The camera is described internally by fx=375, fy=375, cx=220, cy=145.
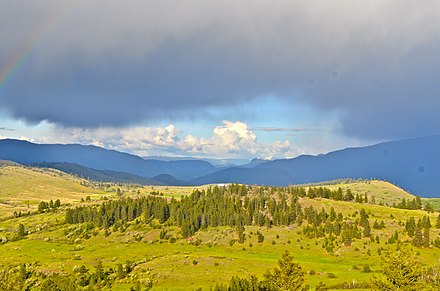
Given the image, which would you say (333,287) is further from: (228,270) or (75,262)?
(75,262)

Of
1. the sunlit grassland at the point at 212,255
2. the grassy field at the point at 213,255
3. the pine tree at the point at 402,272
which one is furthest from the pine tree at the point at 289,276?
the grassy field at the point at 213,255

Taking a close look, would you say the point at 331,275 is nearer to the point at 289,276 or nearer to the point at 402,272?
the point at 289,276

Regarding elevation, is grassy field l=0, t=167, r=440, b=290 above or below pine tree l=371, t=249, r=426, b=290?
below

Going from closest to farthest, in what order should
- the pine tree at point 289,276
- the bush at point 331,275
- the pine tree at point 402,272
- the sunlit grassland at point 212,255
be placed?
1. the pine tree at point 402,272
2. the pine tree at point 289,276
3. the bush at point 331,275
4. the sunlit grassland at point 212,255

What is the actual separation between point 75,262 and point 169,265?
46598mm

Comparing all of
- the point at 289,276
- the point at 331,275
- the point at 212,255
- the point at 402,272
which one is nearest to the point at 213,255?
the point at 212,255

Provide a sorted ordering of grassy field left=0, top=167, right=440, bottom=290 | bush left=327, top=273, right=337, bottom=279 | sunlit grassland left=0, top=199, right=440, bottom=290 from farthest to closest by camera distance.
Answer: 1. sunlit grassland left=0, top=199, right=440, bottom=290
2. grassy field left=0, top=167, right=440, bottom=290
3. bush left=327, top=273, right=337, bottom=279

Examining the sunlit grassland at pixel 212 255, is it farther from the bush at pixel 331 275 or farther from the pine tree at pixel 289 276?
the pine tree at pixel 289 276

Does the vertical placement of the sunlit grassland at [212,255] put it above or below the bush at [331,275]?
below

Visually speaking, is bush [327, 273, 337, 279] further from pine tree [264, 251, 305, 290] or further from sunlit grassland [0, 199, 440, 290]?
pine tree [264, 251, 305, 290]

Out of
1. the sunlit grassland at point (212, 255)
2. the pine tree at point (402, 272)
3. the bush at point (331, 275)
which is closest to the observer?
the pine tree at point (402, 272)

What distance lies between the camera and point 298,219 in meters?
193

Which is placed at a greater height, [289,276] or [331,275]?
[289,276]

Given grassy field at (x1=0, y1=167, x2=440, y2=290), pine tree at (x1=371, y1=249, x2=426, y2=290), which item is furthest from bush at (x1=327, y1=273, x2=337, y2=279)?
pine tree at (x1=371, y1=249, x2=426, y2=290)
